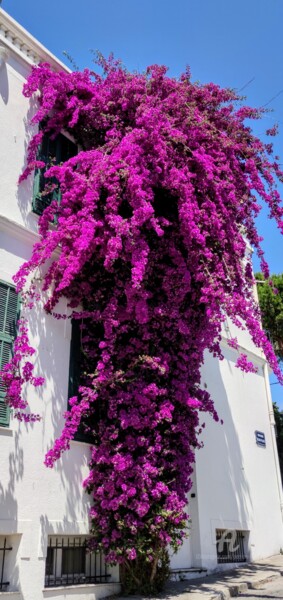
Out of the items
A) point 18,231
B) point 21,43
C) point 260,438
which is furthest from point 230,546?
point 21,43

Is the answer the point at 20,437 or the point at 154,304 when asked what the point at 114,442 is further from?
the point at 154,304

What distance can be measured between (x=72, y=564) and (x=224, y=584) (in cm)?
255

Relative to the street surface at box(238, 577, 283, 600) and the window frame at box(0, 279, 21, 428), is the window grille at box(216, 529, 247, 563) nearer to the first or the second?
the street surface at box(238, 577, 283, 600)

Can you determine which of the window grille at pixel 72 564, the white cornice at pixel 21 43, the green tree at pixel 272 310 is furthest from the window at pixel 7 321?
the green tree at pixel 272 310

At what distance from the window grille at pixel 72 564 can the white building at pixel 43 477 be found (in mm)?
12

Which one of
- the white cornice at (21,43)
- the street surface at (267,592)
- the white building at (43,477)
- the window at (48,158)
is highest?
the white cornice at (21,43)

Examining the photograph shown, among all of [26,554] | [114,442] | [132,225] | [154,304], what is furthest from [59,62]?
[26,554]

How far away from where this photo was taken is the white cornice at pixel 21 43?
7.90 meters

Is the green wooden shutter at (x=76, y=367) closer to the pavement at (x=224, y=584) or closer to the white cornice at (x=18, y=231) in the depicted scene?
the white cornice at (x=18, y=231)

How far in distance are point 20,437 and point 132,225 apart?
307cm

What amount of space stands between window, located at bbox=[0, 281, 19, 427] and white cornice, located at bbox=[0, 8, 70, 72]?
12.3ft

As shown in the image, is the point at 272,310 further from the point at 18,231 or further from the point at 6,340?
the point at 6,340

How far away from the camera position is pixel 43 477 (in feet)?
22.0

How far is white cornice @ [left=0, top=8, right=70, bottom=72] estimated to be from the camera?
7.90 m
